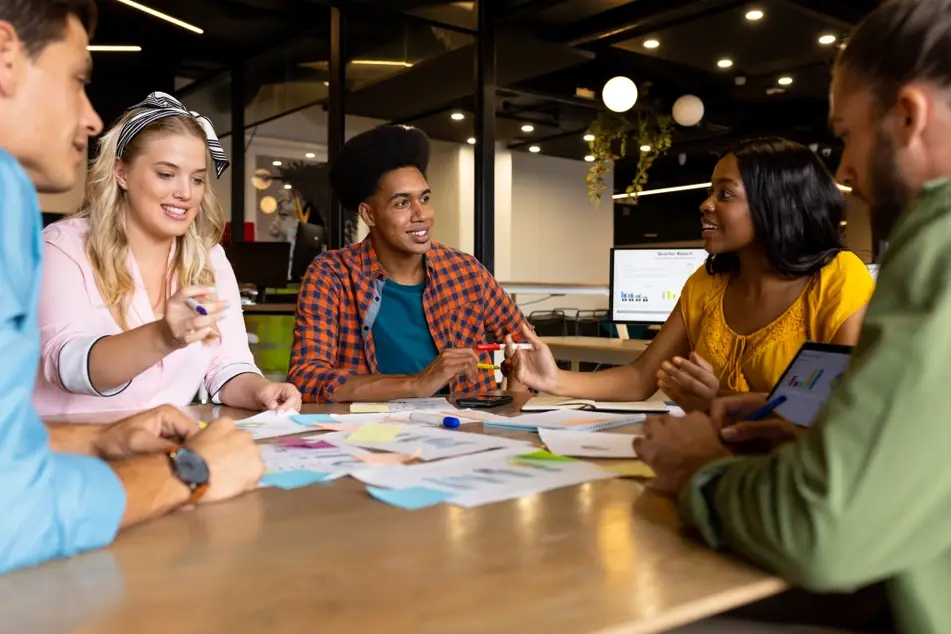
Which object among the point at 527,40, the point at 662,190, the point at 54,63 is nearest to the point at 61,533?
the point at 54,63

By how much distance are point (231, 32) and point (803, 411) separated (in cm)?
658

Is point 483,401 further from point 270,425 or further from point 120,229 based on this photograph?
point 120,229

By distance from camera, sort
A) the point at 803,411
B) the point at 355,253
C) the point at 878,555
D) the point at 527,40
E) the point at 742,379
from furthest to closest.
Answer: the point at 527,40, the point at 355,253, the point at 742,379, the point at 803,411, the point at 878,555

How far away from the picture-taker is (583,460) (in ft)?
4.09

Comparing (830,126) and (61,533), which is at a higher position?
(830,126)

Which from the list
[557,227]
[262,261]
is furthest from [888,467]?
[557,227]

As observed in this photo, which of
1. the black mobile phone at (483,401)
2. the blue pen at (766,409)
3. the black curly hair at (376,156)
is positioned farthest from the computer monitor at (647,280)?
the blue pen at (766,409)

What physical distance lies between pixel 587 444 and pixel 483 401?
1.85ft

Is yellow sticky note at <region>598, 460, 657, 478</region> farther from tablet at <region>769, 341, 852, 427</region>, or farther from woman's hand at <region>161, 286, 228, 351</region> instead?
woman's hand at <region>161, 286, 228, 351</region>

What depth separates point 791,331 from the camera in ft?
6.38

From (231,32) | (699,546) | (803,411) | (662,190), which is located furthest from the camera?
(662,190)

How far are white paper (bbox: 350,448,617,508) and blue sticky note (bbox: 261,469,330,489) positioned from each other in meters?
0.06

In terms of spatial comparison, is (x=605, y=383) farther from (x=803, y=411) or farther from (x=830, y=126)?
(x=830, y=126)

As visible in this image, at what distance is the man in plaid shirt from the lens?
8.16 feet
